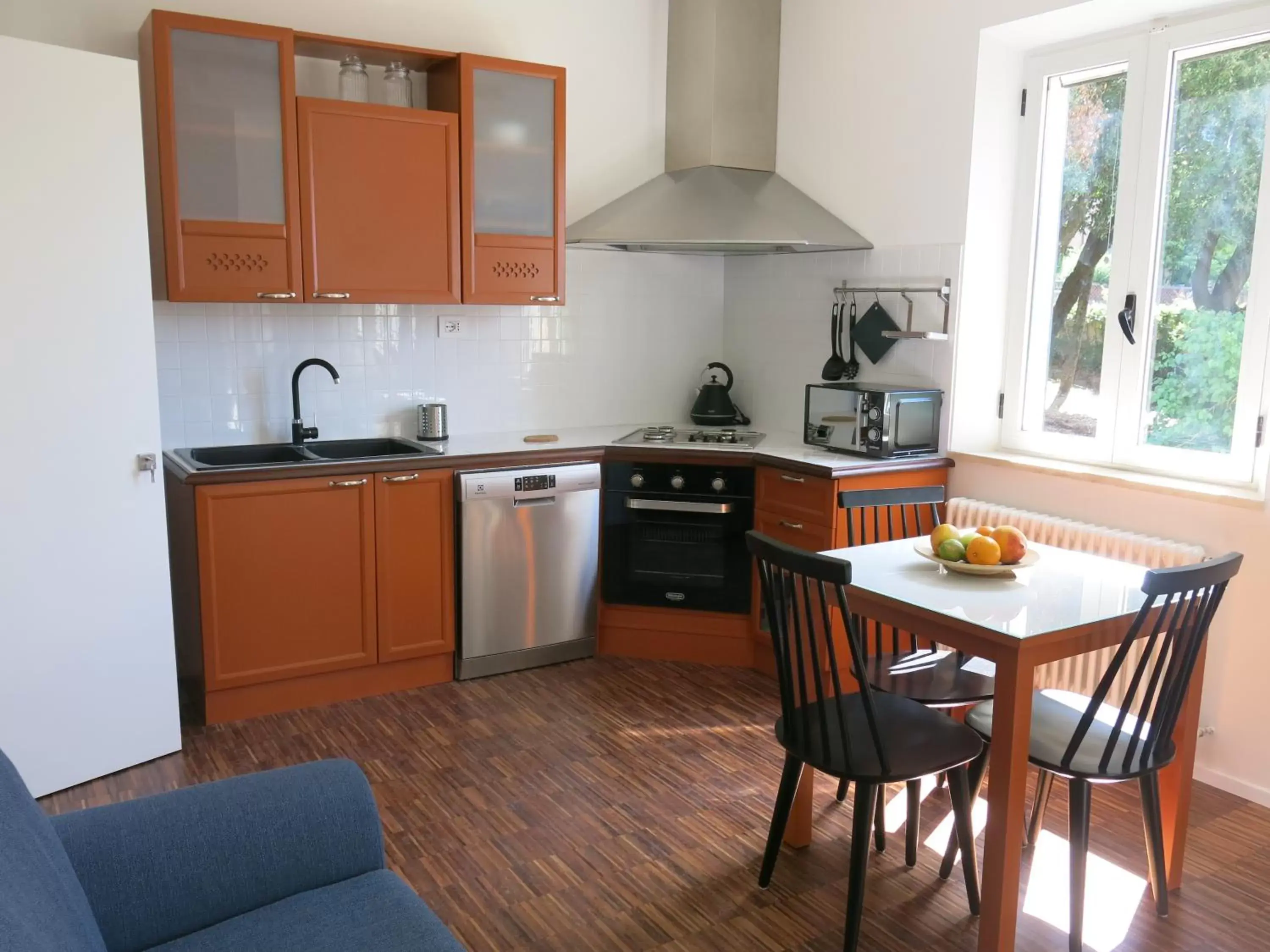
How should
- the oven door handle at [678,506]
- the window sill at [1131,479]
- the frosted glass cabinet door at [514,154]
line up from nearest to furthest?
the window sill at [1131,479]
the frosted glass cabinet door at [514,154]
the oven door handle at [678,506]

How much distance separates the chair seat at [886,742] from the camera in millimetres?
2156

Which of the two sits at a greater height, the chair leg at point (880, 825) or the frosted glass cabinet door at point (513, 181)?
the frosted glass cabinet door at point (513, 181)

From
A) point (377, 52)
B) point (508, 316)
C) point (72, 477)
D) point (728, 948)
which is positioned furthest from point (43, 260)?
point (728, 948)

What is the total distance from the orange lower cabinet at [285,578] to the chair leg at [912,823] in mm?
1956

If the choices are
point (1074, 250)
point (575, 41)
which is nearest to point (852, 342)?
point (1074, 250)

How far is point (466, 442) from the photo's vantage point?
4031 millimetres

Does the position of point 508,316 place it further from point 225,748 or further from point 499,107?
point 225,748

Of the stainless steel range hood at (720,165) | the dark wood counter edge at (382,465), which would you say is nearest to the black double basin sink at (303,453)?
the dark wood counter edge at (382,465)

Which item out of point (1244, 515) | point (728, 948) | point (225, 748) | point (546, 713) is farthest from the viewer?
point (546, 713)

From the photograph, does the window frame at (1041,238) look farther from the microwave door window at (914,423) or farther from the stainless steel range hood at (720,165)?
the stainless steel range hood at (720,165)

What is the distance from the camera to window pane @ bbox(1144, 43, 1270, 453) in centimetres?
308

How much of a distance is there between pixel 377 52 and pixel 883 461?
235 centimetres

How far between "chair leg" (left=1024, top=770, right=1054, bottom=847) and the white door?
8.30 feet

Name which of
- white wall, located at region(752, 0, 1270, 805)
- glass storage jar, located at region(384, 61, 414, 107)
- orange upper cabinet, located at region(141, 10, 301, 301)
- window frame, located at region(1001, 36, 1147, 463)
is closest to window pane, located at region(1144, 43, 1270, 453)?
window frame, located at region(1001, 36, 1147, 463)
